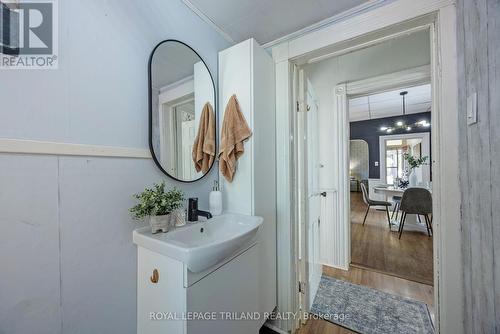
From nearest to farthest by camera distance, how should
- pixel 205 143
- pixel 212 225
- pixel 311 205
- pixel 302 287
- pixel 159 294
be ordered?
1. pixel 159 294
2. pixel 212 225
3. pixel 205 143
4. pixel 302 287
5. pixel 311 205

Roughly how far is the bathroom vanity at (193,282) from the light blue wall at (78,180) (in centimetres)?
11

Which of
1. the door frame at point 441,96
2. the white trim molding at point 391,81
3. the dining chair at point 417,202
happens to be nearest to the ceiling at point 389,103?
the white trim molding at point 391,81

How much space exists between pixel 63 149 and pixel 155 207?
39 cm

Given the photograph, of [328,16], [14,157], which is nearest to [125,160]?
[14,157]

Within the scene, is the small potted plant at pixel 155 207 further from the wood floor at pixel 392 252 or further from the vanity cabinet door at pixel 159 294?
the wood floor at pixel 392 252

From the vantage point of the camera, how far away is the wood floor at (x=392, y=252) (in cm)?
214

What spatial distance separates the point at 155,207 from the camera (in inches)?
32.9

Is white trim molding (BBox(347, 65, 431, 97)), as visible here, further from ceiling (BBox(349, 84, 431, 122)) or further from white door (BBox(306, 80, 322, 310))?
ceiling (BBox(349, 84, 431, 122))

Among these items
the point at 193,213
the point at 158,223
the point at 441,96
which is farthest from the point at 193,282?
the point at 441,96

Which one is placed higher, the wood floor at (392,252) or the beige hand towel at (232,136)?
the beige hand towel at (232,136)

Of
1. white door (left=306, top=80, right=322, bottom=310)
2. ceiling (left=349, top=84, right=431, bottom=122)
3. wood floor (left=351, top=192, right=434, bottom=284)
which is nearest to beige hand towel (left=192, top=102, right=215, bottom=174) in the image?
white door (left=306, top=80, right=322, bottom=310)

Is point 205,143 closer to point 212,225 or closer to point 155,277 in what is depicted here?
point 212,225

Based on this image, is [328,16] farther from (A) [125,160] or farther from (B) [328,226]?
(B) [328,226]

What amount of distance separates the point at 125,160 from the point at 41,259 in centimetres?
43
